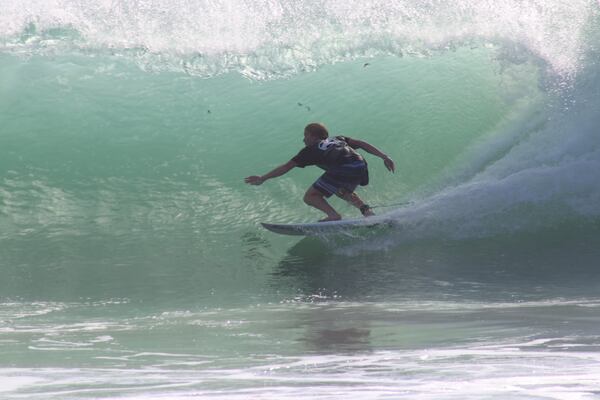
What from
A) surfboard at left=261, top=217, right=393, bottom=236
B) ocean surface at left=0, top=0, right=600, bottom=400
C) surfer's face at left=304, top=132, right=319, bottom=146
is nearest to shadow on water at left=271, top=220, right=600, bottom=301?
ocean surface at left=0, top=0, right=600, bottom=400

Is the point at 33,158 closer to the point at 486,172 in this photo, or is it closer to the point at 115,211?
the point at 115,211

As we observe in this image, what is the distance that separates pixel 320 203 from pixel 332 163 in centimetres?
35

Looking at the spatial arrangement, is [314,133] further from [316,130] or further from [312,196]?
[312,196]

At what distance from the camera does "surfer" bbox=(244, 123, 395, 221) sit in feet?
27.0

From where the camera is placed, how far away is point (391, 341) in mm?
5332

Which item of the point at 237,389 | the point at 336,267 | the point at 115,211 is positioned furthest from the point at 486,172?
the point at 237,389

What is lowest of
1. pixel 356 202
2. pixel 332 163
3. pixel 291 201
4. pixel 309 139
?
pixel 356 202

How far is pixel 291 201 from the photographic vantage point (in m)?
9.46

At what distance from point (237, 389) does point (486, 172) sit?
606 centimetres

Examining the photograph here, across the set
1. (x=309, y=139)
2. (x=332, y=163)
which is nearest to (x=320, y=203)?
(x=332, y=163)

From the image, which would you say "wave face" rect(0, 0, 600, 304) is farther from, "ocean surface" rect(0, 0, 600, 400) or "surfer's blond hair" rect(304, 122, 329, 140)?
"surfer's blond hair" rect(304, 122, 329, 140)

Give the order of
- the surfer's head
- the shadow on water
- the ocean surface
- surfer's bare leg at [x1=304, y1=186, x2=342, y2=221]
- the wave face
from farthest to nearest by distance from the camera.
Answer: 1. the wave face
2. surfer's bare leg at [x1=304, y1=186, x2=342, y2=221]
3. the surfer's head
4. the shadow on water
5. the ocean surface

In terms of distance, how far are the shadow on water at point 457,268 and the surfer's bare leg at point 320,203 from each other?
0.77 ft

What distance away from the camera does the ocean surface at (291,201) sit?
4828mm
